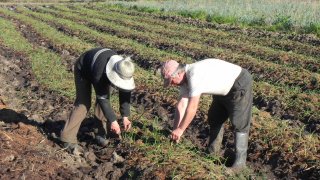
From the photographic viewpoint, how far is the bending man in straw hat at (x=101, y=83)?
4461 millimetres

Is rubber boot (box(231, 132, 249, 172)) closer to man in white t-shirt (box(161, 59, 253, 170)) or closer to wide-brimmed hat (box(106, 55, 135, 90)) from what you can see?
man in white t-shirt (box(161, 59, 253, 170))

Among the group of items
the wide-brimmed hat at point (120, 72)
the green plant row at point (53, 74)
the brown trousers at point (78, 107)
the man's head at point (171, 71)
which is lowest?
the green plant row at point (53, 74)

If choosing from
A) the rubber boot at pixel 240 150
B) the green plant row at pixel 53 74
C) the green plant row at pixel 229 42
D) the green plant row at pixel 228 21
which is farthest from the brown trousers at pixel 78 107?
the green plant row at pixel 228 21

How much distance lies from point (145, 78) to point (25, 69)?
10.7 feet

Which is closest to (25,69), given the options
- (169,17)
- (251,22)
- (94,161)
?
(94,161)

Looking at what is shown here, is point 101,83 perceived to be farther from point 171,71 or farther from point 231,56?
point 231,56

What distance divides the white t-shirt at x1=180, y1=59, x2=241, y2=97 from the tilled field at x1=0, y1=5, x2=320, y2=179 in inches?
36.8

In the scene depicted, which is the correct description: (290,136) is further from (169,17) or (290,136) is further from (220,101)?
(169,17)

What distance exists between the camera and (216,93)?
457cm

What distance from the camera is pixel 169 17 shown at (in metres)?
22.1

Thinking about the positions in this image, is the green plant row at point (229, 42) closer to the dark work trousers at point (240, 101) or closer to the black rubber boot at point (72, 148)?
the dark work trousers at point (240, 101)

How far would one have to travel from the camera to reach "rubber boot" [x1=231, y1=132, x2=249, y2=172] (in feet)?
16.1

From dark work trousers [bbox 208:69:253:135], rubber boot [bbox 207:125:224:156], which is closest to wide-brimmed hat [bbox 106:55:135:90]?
dark work trousers [bbox 208:69:253:135]

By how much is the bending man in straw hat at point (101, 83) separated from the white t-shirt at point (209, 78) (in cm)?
66
